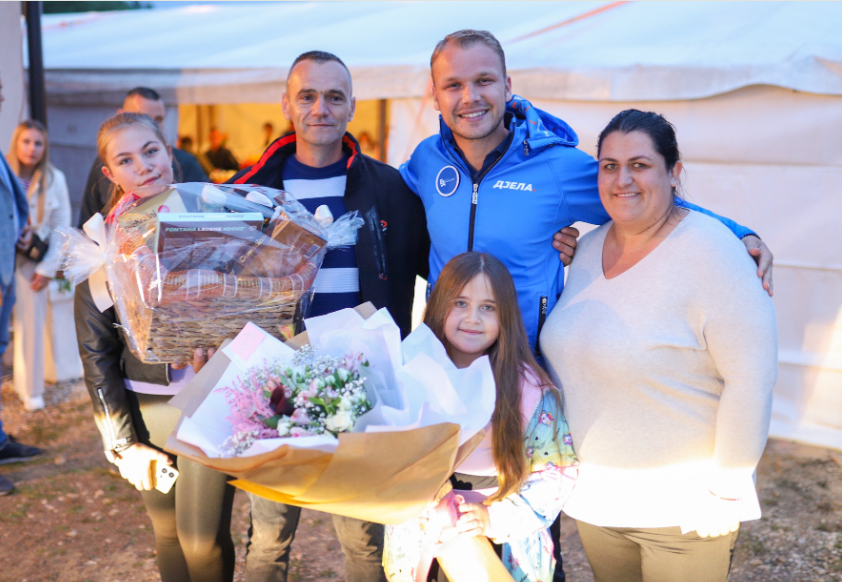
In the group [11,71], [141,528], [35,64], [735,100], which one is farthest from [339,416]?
[35,64]

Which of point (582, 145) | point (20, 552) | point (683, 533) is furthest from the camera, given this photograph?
point (582, 145)

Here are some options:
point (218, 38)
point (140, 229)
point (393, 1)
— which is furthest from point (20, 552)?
point (393, 1)

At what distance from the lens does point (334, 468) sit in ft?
4.11

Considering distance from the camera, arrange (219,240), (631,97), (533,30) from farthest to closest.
→ (533,30) → (631,97) → (219,240)

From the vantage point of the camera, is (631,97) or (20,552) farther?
(631,97)

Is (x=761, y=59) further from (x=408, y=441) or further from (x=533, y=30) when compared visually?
(x=408, y=441)

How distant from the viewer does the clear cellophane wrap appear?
5.20ft

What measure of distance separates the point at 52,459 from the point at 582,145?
13.8 ft

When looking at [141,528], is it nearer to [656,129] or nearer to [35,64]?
[656,129]

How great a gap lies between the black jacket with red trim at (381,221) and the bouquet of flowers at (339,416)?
2.40ft

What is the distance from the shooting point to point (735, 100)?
14.1 ft

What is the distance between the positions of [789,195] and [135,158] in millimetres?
4027

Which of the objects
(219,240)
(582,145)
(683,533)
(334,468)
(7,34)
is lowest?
(683,533)

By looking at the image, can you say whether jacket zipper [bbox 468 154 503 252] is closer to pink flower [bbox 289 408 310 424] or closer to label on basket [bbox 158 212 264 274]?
label on basket [bbox 158 212 264 274]
